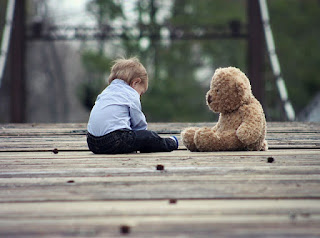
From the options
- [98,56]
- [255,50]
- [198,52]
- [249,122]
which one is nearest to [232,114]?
[249,122]

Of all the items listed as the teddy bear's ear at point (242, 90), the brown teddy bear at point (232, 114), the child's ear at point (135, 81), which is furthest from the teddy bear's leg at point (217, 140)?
the child's ear at point (135, 81)

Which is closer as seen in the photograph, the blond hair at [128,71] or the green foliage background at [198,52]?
the blond hair at [128,71]

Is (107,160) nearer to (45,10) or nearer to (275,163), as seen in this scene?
(275,163)

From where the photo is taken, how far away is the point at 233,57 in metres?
19.6

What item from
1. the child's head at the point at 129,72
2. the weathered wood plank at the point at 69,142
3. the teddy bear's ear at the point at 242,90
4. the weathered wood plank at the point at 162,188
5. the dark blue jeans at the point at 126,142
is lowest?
the weathered wood plank at the point at 69,142

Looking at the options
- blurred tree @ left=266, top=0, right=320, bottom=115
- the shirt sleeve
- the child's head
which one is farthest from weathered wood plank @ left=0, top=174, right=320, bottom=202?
blurred tree @ left=266, top=0, right=320, bottom=115

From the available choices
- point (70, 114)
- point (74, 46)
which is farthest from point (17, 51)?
point (70, 114)

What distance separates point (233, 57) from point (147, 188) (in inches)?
710

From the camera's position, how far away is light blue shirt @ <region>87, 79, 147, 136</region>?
3.37 meters

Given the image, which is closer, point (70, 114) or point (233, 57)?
point (233, 57)

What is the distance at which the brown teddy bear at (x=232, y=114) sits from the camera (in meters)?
3.21

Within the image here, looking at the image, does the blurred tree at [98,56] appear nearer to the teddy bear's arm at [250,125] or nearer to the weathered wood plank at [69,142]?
the weathered wood plank at [69,142]

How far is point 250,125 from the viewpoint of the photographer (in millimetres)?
3166

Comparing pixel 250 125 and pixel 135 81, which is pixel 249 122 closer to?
pixel 250 125
